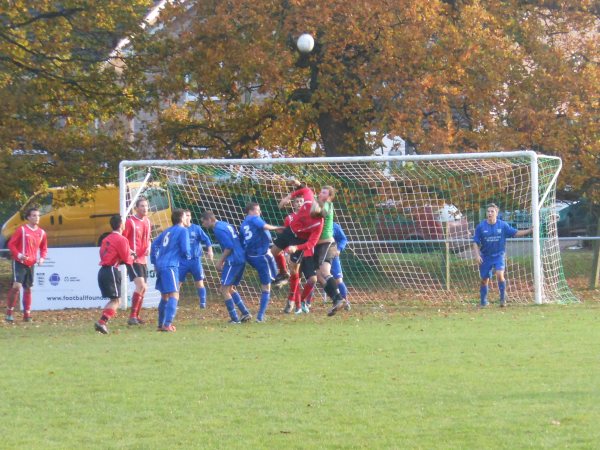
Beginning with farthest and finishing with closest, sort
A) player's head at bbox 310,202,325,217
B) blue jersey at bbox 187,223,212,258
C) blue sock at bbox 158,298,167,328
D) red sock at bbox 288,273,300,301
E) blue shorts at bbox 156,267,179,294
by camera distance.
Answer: blue jersey at bbox 187,223,212,258 < red sock at bbox 288,273,300,301 < player's head at bbox 310,202,325,217 < blue sock at bbox 158,298,167,328 < blue shorts at bbox 156,267,179,294

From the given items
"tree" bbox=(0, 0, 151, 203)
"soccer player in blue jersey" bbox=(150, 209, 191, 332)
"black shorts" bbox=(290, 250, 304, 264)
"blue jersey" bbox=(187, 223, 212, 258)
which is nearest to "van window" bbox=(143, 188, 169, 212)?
"tree" bbox=(0, 0, 151, 203)

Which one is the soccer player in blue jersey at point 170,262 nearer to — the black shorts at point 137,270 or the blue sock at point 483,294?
the black shorts at point 137,270

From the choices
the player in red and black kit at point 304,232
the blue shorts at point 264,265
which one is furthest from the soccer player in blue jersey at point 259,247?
the player in red and black kit at point 304,232

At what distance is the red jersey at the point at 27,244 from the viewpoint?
16.2 m

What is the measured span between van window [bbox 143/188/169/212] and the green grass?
678 cm

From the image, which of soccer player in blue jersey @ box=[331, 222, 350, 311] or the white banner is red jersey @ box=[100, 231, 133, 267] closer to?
soccer player in blue jersey @ box=[331, 222, 350, 311]

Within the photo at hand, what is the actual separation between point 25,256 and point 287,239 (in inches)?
175

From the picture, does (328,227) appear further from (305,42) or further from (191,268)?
(305,42)

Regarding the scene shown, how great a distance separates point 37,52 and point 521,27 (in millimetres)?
10675

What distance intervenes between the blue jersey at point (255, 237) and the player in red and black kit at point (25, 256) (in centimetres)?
389

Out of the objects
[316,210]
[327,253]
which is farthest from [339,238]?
[316,210]

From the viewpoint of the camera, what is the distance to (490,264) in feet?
54.9

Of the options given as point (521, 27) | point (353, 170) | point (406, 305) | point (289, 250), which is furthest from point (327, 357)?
point (521, 27)

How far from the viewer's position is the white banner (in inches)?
747
